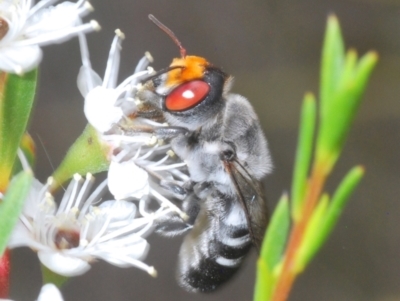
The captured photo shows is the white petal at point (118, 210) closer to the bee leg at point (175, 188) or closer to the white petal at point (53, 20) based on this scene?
the bee leg at point (175, 188)

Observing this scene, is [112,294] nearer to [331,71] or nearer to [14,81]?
[14,81]

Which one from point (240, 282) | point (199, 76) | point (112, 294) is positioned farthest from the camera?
point (240, 282)

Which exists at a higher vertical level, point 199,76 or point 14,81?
point 14,81

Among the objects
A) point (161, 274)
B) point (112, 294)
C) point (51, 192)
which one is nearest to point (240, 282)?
point (161, 274)

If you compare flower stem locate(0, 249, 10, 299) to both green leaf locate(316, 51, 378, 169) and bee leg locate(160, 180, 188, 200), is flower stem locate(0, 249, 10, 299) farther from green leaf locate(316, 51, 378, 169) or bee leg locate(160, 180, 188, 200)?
green leaf locate(316, 51, 378, 169)

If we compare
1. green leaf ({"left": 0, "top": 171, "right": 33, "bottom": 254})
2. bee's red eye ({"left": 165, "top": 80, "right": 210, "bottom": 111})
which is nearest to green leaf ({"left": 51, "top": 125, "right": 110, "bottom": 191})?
bee's red eye ({"left": 165, "top": 80, "right": 210, "bottom": 111})

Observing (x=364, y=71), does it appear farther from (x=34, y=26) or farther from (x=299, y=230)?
(x=34, y=26)

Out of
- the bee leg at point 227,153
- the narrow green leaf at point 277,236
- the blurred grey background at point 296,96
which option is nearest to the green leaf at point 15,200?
the narrow green leaf at point 277,236
